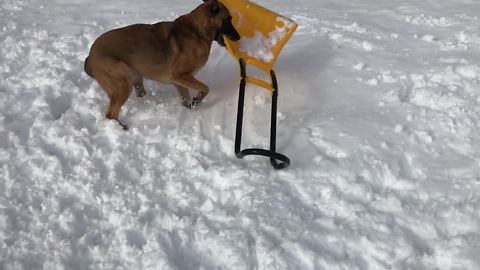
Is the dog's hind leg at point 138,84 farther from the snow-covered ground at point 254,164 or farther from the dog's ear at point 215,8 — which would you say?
the dog's ear at point 215,8

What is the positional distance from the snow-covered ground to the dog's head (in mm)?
704

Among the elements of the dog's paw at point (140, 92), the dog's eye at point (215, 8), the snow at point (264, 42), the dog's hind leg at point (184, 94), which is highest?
the dog's eye at point (215, 8)

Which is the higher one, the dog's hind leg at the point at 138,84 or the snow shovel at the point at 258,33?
the snow shovel at the point at 258,33

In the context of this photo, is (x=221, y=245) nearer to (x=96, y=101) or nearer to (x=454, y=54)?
(x=96, y=101)

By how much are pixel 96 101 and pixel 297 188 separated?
2.21 metres

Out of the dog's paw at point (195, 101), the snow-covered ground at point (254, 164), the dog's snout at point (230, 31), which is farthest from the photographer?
the dog's paw at point (195, 101)

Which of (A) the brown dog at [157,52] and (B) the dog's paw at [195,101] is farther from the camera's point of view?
(B) the dog's paw at [195,101]

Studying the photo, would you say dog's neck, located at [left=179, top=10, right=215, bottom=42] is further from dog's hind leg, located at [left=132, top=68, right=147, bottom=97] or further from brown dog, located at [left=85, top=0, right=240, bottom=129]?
dog's hind leg, located at [left=132, top=68, right=147, bottom=97]

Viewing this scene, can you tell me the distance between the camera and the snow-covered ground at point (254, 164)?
2986 millimetres

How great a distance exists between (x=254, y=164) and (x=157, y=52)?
1.46 m

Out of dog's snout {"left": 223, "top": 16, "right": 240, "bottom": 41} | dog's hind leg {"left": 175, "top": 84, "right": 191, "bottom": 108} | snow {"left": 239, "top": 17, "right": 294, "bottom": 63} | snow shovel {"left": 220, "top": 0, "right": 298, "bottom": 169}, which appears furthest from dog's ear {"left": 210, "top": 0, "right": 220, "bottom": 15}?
dog's hind leg {"left": 175, "top": 84, "right": 191, "bottom": 108}

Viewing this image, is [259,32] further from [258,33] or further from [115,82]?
[115,82]

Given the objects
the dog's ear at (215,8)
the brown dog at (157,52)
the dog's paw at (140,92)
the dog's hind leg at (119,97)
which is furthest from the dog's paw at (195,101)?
the dog's ear at (215,8)

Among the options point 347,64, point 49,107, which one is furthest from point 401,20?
point 49,107
